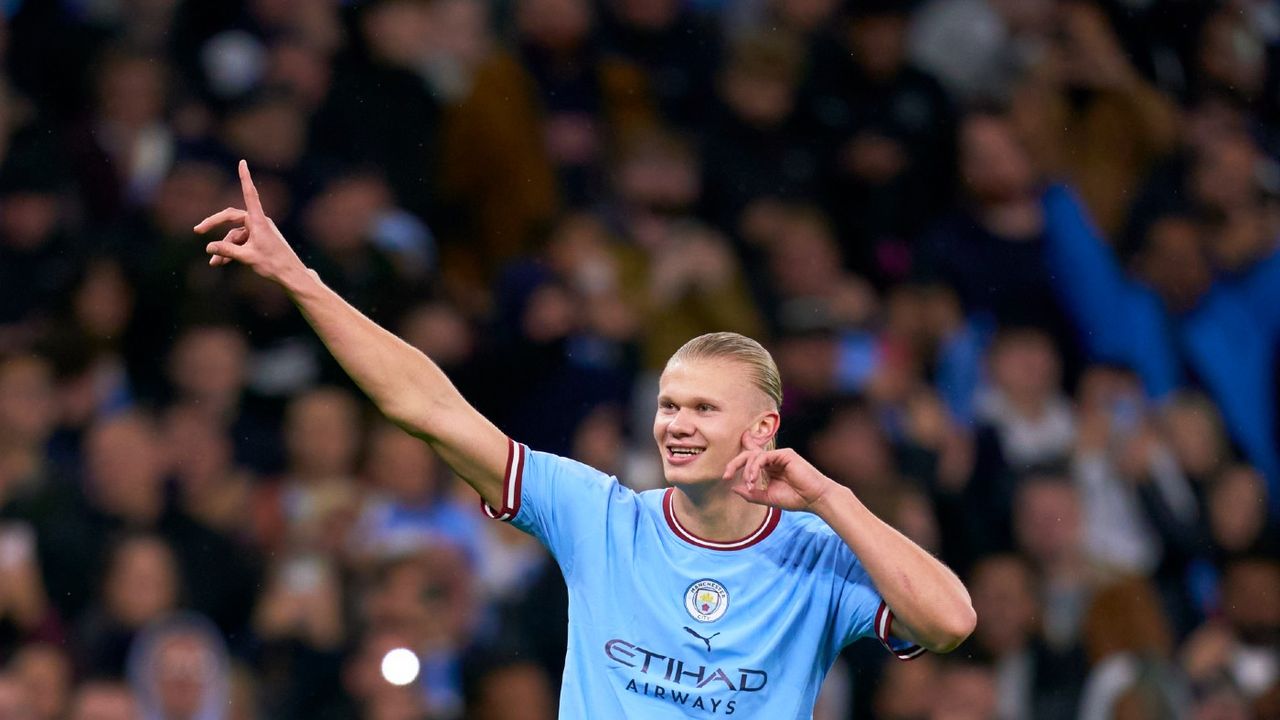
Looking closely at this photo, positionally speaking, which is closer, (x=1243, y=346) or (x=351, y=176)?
(x=351, y=176)

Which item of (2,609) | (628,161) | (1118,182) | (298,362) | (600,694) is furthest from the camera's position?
(1118,182)

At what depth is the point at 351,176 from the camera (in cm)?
990

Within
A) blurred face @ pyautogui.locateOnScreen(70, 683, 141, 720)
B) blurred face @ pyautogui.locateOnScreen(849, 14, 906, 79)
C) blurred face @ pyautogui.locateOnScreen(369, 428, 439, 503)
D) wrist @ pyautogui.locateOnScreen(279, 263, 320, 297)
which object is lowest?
blurred face @ pyautogui.locateOnScreen(70, 683, 141, 720)

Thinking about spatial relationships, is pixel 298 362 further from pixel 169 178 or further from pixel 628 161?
pixel 628 161

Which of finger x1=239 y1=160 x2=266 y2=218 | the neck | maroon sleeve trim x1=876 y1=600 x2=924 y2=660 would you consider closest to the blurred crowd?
the neck

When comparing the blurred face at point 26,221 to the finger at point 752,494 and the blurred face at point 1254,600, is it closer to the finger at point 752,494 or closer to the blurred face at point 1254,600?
the finger at point 752,494

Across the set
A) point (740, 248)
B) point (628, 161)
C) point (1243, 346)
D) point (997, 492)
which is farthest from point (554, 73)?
point (1243, 346)

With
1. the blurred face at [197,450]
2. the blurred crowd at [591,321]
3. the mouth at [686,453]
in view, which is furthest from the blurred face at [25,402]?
the mouth at [686,453]

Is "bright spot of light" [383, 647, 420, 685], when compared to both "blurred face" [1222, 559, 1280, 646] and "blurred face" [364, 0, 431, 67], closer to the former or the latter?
"blurred face" [364, 0, 431, 67]

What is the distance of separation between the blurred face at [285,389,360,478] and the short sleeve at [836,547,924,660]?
451cm

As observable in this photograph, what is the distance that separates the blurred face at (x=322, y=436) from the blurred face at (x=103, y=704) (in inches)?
59.1

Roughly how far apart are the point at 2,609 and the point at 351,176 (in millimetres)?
2868

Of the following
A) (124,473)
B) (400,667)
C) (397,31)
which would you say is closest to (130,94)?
(397,31)

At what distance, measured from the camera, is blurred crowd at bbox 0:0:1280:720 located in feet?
27.8
